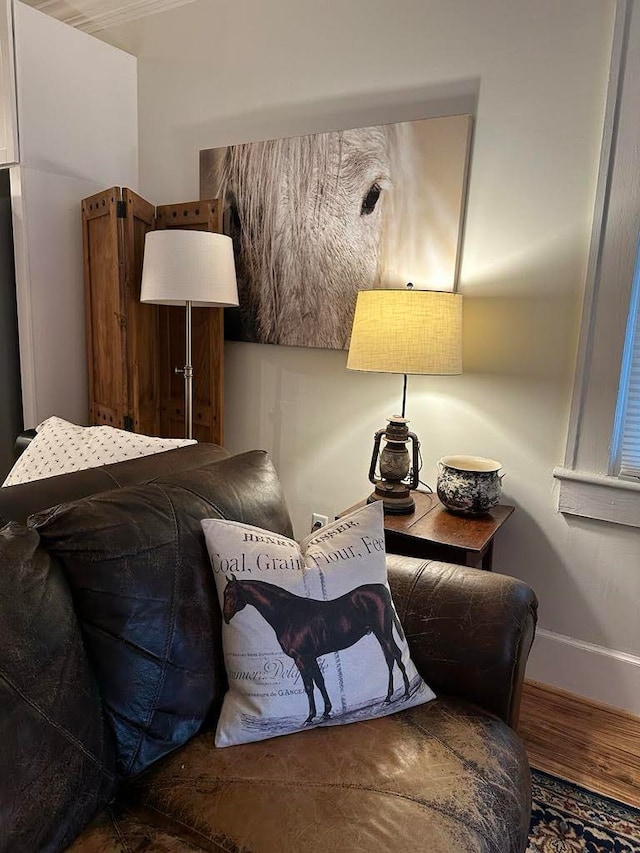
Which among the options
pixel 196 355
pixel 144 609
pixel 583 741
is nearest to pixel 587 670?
pixel 583 741

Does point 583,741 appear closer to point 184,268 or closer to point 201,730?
point 201,730

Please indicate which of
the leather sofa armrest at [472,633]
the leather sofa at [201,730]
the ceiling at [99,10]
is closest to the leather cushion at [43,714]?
the leather sofa at [201,730]

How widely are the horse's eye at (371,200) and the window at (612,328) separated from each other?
73 centimetres

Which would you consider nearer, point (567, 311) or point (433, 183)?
point (567, 311)

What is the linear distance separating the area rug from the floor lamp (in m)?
1.86

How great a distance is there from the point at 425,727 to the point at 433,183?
166cm

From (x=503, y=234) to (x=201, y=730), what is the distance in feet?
5.52

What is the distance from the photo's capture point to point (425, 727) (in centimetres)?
112

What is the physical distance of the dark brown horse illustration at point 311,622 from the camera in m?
1.08

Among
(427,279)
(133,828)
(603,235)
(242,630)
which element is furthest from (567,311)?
(133,828)

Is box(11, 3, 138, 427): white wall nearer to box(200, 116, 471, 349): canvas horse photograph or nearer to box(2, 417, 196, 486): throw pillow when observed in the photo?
box(200, 116, 471, 349): canvas horse photograph

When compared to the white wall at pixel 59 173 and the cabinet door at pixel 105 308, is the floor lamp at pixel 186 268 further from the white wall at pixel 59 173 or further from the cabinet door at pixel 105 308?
the white wall at pixel 59 173

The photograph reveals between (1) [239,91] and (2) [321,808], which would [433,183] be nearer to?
(1) [239,91]

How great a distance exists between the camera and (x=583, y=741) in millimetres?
1779
